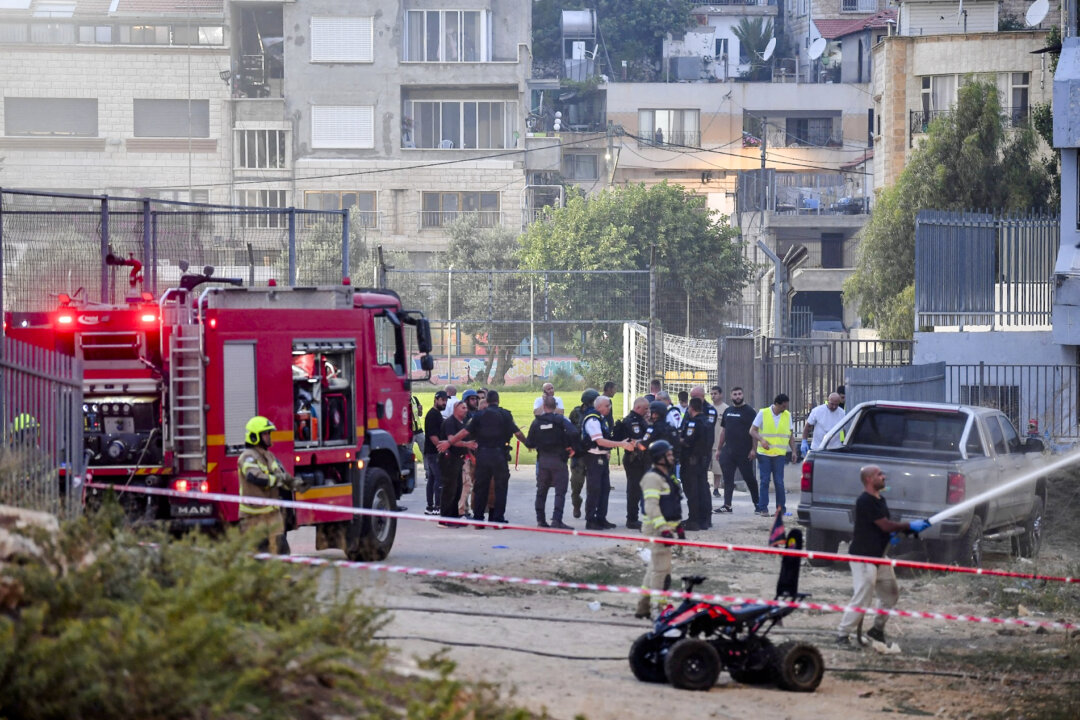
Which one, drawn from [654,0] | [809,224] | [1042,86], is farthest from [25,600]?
[654,0]

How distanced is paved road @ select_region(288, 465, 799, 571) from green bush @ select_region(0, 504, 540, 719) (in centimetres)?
620

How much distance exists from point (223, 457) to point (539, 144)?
4658 cm

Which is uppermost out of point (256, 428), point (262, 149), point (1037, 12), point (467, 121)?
point (1037, 12)

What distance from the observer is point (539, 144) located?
57469mm

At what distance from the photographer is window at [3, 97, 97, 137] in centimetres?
5697

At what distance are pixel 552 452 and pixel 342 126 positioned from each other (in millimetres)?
41844

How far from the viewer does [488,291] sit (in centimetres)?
3472

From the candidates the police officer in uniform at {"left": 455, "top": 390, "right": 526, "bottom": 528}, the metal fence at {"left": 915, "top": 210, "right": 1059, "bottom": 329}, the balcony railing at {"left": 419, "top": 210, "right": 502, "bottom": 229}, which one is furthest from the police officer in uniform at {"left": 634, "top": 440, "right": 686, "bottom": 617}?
the balcony railing at {"left": 419, "top": 210, "right": 502, "bottom": 229}

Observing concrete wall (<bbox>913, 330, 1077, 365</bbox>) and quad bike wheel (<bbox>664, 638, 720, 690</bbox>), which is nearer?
quad bike wheel (<bbox>664, 638, 720, 690</bbox>)

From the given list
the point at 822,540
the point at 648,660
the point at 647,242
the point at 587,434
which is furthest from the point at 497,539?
the point at 647,242

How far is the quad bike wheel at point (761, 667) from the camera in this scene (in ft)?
29.6

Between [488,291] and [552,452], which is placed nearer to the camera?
[552,452]

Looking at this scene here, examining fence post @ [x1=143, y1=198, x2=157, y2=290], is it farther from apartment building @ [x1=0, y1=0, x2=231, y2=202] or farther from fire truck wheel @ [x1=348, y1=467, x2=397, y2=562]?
apartment building @ [x1=0, y1=0, x2=231, y2=202]

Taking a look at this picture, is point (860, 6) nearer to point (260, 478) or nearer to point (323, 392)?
point (323, 392)
